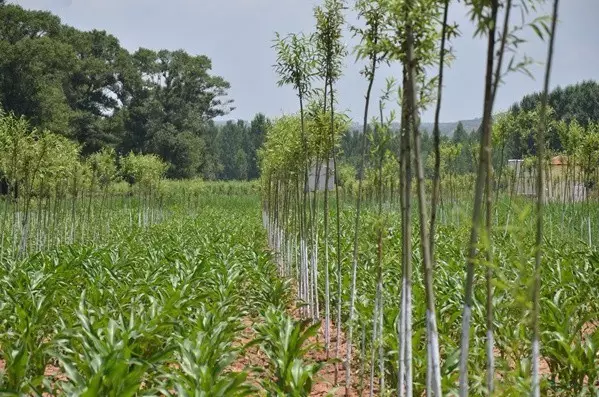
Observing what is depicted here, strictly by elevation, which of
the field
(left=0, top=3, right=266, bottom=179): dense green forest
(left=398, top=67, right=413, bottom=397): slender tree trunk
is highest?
(left=0, top=3, right=266, bottom=179): dense green forest

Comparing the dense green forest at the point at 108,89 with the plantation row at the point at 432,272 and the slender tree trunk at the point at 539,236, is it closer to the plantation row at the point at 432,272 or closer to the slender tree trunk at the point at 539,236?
the plantation row at the point at 432,272

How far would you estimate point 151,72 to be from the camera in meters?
56.4

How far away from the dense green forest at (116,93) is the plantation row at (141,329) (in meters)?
28.1

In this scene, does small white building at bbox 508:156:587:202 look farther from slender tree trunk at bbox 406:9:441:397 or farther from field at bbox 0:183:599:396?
slender tree trunk at bbox 406:9:441:397

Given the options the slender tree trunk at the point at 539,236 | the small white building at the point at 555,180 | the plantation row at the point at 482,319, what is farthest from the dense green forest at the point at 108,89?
the slender tree trunk at the point at 539,236

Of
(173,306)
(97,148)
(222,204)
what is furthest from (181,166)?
(173,306)

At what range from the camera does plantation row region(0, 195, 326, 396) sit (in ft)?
15.8

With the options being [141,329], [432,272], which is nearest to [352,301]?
[432,272]

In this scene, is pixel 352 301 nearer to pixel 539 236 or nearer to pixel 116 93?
pixel 539 236

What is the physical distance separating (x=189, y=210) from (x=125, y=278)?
2622 centimetres

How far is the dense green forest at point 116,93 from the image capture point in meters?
36.3

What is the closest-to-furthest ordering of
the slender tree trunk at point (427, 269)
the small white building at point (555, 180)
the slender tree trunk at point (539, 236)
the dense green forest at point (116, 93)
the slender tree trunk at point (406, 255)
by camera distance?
the slender tree trunk at point (539, 236), the slender tree trunk at point (427, 269), the slender tree trunk at point (406, 255), the small white building at point (555, 180), the dense green forest at point (116, 93)

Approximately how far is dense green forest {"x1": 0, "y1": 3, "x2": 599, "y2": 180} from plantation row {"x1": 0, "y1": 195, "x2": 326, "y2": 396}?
2813 centimetres

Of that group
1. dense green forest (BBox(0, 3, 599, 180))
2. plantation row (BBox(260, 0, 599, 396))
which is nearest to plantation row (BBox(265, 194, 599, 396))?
plantation row (BBox(260, 0, 599, 396))
